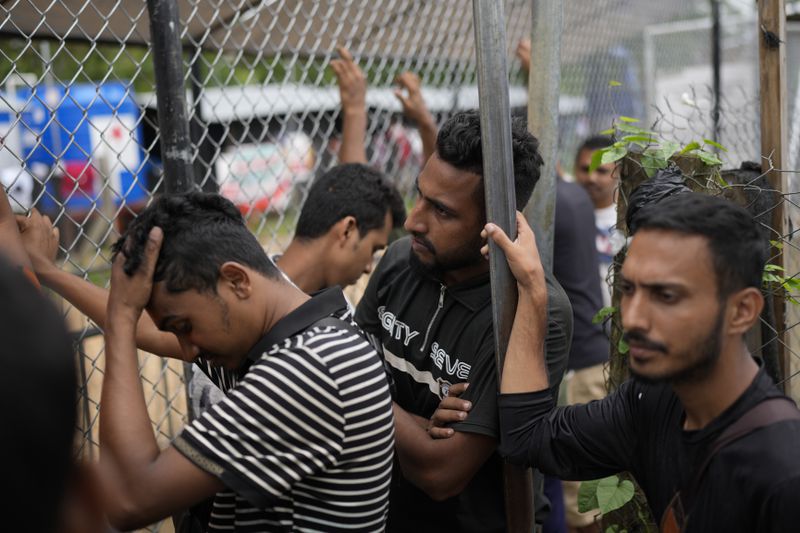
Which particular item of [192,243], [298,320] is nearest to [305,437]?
[298,320]

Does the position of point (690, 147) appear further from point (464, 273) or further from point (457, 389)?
point (457, 389)

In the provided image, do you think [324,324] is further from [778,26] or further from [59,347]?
[778,26]

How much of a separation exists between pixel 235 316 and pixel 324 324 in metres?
0.22

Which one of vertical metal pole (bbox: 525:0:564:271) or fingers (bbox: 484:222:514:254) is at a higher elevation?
vertical metal pole (bbox: 525:0:564:271)

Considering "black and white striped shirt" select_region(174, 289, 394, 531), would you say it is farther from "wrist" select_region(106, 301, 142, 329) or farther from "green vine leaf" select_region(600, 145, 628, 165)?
"green vine leaf" select_region(600, 145, 628, 165)

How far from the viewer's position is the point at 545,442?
7.00 feet

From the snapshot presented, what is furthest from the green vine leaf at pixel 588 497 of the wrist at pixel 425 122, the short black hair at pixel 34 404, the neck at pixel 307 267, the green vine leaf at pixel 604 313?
the wrist at pixel 425 122

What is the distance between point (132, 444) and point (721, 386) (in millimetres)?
1318

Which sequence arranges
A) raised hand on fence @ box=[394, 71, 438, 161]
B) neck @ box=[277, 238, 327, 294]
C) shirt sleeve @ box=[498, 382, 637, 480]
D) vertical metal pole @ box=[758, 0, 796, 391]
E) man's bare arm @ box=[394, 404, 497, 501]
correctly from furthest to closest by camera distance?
raised hand on fence @ box=[394, 71, 438, 161], neck @ box=[277, 238, 327, 294], vertical metal pole @ box=[758, 0, 796, 391], man's bare arm @ box=[394, 404, 497, 501], shirt sleeve @ box=[498, 382, 637, 480]

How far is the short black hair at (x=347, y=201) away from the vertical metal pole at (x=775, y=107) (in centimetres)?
146

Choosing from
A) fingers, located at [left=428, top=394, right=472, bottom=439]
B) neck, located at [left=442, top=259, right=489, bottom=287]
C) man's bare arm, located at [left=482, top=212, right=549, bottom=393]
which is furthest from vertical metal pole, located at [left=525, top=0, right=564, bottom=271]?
fingers, located at [left=428, top=394, right=472, bottom=439]

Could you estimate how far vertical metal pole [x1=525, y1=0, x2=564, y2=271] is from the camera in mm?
2518

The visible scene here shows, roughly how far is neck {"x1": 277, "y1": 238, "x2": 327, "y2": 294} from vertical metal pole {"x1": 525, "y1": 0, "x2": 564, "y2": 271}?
95cm

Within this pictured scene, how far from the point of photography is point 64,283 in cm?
264
